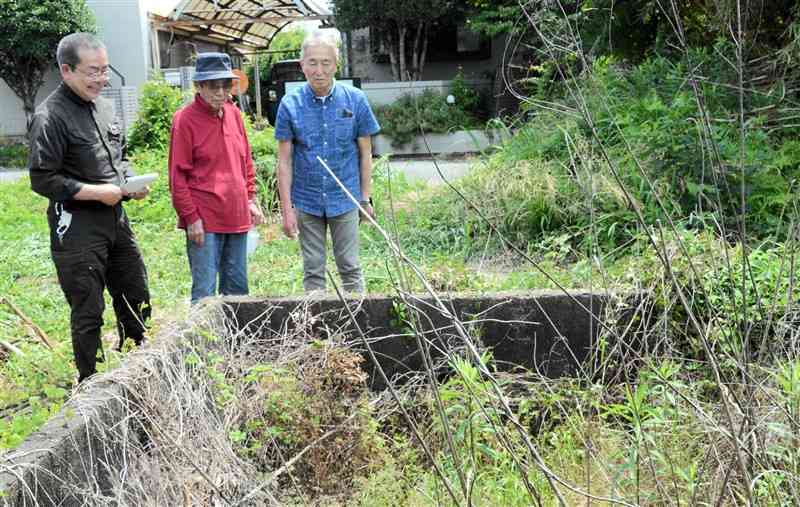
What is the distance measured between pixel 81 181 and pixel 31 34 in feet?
68.3

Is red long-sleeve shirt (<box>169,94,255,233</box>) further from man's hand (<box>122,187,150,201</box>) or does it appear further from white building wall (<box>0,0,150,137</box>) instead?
white building wall (<box>0,0,150,137</box>)

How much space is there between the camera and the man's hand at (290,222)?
4.85 m

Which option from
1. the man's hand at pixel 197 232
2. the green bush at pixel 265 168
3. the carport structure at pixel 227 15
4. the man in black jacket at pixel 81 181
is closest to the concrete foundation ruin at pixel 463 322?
the man in black jacket at pixel 81 181

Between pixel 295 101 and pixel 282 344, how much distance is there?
1679mm

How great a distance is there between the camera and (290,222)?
488 cm

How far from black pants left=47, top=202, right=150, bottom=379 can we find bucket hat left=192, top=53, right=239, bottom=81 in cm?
88

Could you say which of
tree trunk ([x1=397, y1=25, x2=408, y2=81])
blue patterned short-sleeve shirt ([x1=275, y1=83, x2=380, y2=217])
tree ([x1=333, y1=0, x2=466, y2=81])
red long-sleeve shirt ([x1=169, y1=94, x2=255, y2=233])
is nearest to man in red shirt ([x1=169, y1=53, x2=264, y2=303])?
red long-sleeve shirt ([x1=169, y1=94, x2=255, y2=233])

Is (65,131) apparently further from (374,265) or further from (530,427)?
(374,265)

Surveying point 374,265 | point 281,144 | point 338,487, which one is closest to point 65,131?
point 281,144

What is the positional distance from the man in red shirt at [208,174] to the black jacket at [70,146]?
397 mm

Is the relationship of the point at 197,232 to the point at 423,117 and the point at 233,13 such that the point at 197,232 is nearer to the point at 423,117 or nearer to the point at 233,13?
the point at 423,117

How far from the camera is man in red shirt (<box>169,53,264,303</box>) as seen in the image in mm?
4594

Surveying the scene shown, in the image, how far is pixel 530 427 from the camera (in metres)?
3.79

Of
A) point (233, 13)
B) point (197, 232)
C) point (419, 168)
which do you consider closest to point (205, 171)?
point (197, 232)
